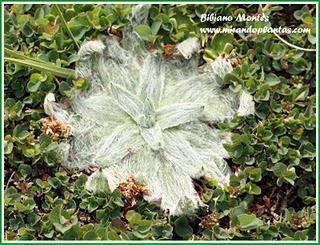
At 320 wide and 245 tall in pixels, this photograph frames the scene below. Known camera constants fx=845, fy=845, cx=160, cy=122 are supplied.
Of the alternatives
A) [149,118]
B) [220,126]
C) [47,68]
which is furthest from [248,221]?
[47,68]

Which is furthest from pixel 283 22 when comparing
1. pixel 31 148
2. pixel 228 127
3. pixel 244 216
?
pixel 31 148

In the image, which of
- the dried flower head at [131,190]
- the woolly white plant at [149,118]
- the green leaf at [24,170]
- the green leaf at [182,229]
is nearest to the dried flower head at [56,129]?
the woolly white plant at [149,118]

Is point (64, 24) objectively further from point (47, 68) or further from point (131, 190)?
point (131, 190)

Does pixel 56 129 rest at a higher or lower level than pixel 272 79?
lower

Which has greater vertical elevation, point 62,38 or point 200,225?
point 62,38

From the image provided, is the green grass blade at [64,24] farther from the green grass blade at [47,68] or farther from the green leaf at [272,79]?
the green leaf at [272,79]

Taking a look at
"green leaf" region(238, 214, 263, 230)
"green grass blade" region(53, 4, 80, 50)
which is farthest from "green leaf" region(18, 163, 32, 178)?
"green leaf" region(238, 214, 263, 230)

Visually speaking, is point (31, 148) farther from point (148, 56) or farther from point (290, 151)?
point (290, 151)
